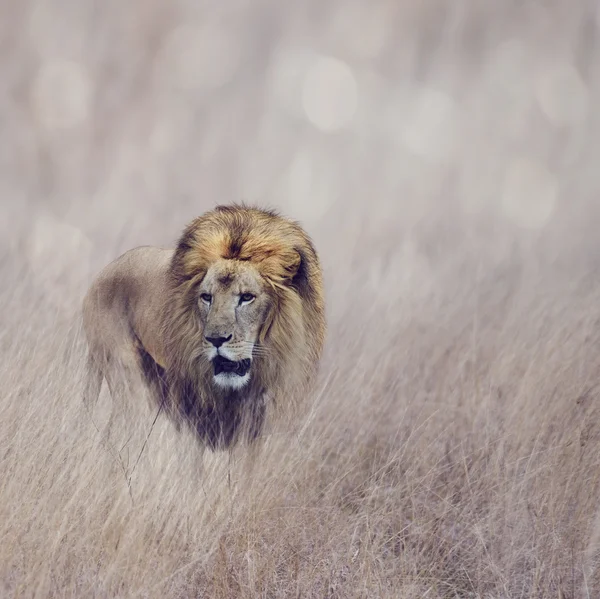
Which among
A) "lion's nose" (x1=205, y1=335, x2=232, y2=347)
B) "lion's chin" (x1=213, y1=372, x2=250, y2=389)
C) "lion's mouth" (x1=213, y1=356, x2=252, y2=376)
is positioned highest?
"lion's nose" (x1=205, y1=335, x2=232, y2=347)

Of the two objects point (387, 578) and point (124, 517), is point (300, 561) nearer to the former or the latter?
point (387, 578)

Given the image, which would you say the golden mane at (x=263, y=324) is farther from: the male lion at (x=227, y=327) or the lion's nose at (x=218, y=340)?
the lion's nose at (x=218, y=340)

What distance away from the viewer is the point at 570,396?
4016 millimetres

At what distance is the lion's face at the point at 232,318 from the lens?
263 cm

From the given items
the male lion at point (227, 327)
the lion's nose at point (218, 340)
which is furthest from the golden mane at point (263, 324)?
the lion's nose at point (218, 340)

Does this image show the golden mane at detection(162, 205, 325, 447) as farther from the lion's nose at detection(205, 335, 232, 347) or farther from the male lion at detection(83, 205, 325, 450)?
the lion's nose at detection(205, 335, 232, 347)

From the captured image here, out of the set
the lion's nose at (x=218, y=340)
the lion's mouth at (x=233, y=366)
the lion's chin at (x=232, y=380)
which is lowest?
the lion's chin at (x=232, y=380)

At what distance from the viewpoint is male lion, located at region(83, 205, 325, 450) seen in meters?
2.66

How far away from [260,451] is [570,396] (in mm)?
1670

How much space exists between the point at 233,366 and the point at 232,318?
0.14 m

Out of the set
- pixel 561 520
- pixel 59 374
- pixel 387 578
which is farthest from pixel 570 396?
pixel 59 374

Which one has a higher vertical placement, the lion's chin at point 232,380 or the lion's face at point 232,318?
the lion's face at point 232,318

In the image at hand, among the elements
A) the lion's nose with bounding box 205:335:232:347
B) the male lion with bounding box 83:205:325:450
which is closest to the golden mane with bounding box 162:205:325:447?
the male lion with bounding box 83:205:325:450

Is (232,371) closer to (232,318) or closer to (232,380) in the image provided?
(232,380)
